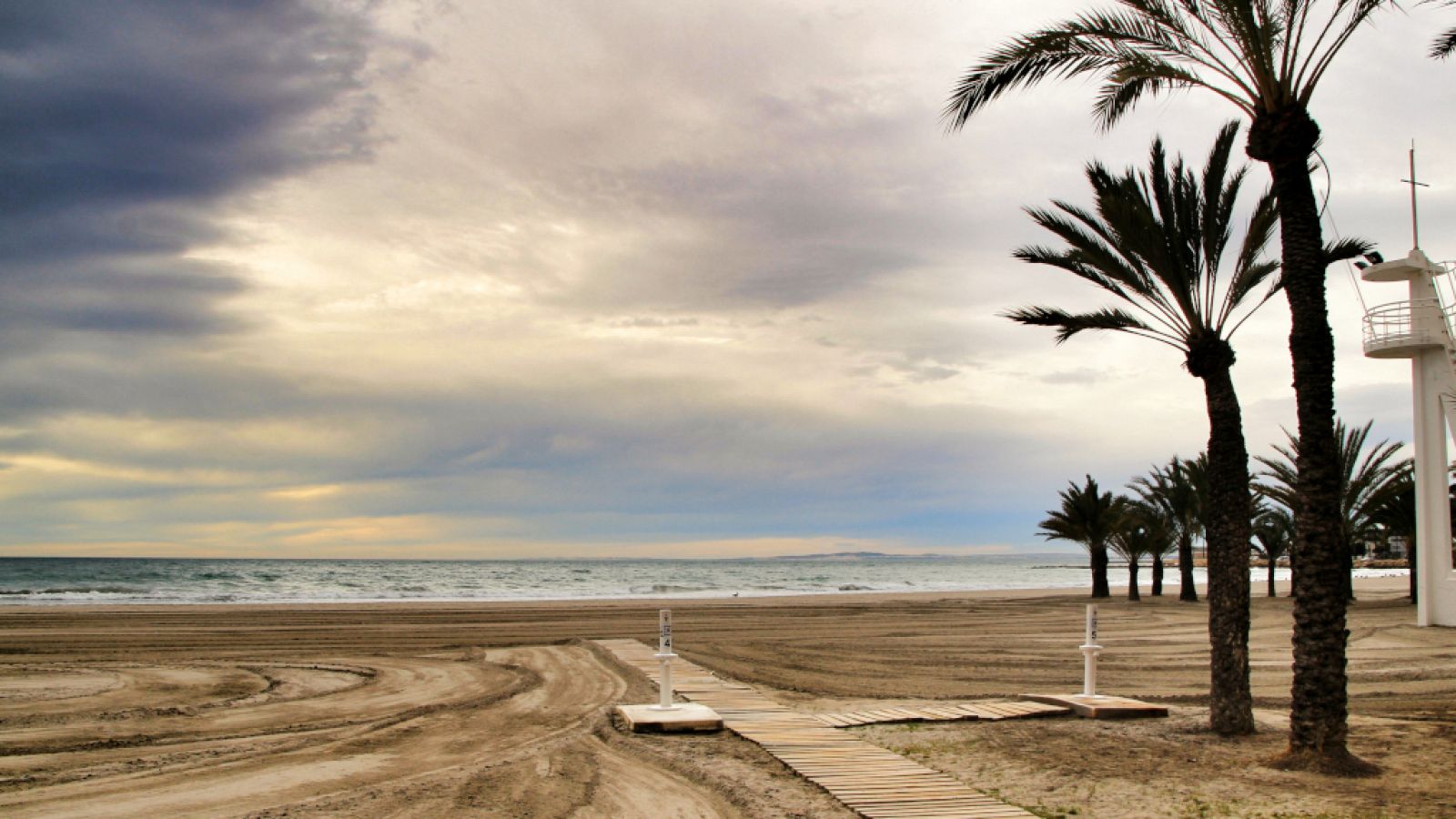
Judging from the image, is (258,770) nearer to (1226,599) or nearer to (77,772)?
(77,772)

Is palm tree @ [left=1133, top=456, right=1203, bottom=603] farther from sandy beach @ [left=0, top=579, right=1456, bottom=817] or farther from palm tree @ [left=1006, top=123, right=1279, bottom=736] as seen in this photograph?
palm tree @ [left=1006, top=123, right=1279, bottom=736]

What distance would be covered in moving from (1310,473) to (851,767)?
4966 millimetres

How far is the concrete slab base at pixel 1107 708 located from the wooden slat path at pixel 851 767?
307cm

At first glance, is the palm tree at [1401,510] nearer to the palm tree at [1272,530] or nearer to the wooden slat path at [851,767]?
the palm tree at [1272,530]

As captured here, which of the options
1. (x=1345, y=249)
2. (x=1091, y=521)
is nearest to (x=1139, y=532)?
(x=1091, y=521)

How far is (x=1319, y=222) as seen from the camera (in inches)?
376

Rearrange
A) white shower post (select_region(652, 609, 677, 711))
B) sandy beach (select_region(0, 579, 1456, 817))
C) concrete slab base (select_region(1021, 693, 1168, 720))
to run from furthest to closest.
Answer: concrete slab base (select_region(1021, 693, 1168, 720)) → white shower post (select_region(652, 609, 677, 711)) → sandy beach (select_region(0, 579, 1456, 817))

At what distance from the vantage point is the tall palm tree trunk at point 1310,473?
29.2 ft

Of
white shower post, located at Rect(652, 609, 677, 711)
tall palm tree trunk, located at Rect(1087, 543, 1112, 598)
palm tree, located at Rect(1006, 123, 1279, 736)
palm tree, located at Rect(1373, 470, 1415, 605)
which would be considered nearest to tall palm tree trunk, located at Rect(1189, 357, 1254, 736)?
palm tree, located at Rect(1006, 123, 1279, 736)

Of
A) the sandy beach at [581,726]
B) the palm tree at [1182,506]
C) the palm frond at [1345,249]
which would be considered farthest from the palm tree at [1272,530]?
the palm frond at [1345,249]

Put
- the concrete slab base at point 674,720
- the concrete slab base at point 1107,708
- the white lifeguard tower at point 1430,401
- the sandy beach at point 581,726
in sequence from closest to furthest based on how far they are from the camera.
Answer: the sandy beach at point 581,726 < the concrete slab base at point 674,720 < the concrete slab base at point 1107,708 < the white lifeguard tower at point 1430,401

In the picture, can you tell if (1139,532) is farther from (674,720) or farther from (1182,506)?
(674,720)

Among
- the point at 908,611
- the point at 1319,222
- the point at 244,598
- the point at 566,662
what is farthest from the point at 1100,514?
the point at 244,598

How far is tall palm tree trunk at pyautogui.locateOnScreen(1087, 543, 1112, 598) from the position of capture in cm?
3959
